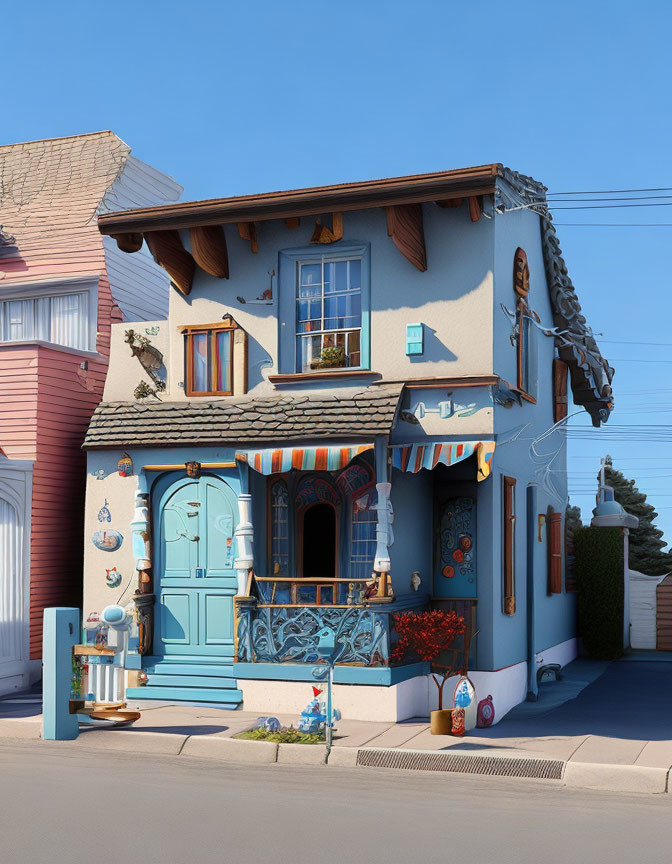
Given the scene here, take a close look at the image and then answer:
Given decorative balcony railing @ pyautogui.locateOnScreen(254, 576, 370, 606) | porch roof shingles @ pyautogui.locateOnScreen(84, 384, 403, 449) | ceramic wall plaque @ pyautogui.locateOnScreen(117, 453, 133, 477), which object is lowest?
decorative balcony railing @ pyautogui.locateOnScreen(254, 576, 370, 606)

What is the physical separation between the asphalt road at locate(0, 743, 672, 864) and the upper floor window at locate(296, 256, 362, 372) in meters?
5.99

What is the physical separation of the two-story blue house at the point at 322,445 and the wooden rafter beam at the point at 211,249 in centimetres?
4

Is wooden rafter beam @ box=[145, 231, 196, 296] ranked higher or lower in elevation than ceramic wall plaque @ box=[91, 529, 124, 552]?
higher

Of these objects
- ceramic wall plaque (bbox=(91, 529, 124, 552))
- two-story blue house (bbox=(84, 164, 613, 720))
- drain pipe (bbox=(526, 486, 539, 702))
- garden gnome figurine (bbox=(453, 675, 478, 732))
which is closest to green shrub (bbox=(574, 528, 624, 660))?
drain pipe (bbox=(526, 486, 539, 702))

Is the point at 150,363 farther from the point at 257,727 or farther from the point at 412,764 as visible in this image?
the point at 412,764

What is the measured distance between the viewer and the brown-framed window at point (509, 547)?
1498 cm

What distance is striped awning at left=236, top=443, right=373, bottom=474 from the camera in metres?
13.7

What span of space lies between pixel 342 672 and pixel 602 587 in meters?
8.41

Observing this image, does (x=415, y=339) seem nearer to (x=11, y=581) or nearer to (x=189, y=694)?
(x=189, y=694)

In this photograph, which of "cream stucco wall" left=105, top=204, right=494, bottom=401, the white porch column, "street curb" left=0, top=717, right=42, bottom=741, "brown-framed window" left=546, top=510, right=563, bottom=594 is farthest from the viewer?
"brown-framed window" left=546, top=510, right=563, bottom=594

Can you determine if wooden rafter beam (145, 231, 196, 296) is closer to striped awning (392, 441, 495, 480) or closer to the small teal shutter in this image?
the small teal shutter

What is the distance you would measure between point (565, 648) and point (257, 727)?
8.80 metres

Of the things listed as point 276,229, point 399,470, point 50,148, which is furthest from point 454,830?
point 50,148

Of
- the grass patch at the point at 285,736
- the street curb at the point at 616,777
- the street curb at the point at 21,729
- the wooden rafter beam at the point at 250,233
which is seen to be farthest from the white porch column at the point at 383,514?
the street curb at the point at 21,729
